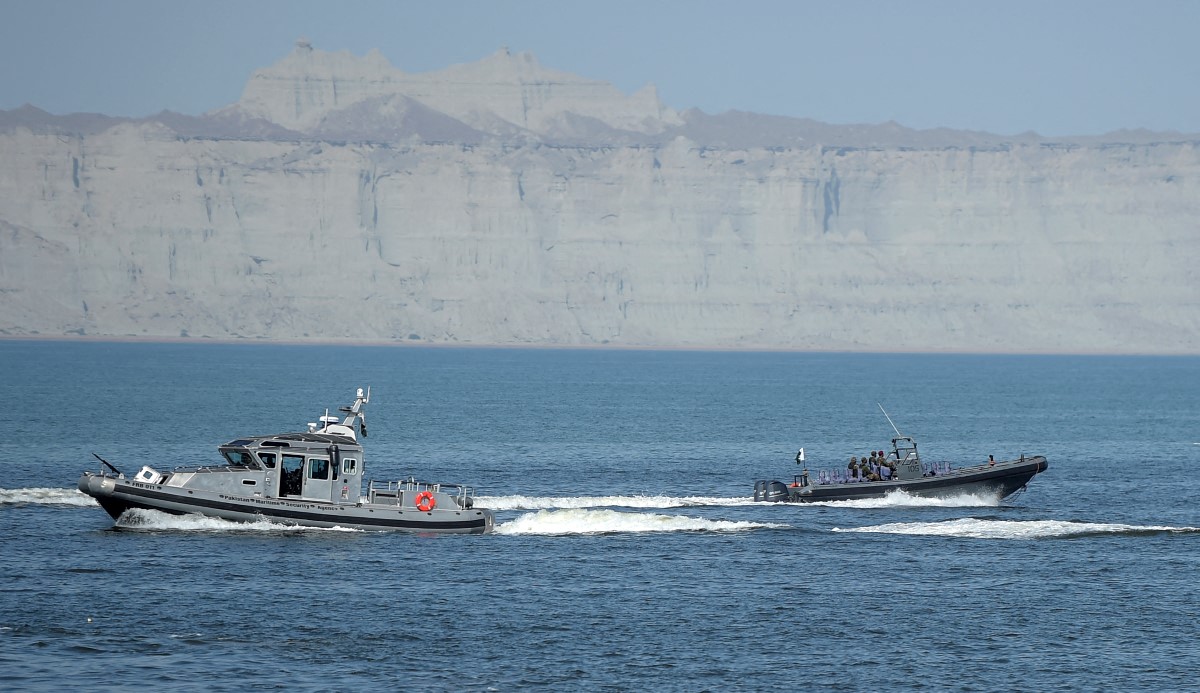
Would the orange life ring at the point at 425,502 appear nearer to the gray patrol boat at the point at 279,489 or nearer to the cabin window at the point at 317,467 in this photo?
the gray patrol boat at the point at 279,489

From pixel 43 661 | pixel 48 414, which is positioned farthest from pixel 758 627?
pixel 48 414

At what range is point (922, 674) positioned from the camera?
38.8 meters

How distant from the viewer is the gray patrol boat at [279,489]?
56156 mm

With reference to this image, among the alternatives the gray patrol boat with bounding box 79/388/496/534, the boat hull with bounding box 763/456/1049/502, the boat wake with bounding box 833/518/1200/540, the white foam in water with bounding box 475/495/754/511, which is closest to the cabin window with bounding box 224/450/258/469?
the gray patrol boat with bounding box 79/388/496/534

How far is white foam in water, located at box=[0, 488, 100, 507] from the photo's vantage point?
62.5 metres

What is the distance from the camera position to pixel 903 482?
70500 mm

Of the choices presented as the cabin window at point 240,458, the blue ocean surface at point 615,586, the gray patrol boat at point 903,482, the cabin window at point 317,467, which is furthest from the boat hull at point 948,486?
the cabin window at point 240,458

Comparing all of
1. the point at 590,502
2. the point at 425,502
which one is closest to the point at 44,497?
the point at 425,502

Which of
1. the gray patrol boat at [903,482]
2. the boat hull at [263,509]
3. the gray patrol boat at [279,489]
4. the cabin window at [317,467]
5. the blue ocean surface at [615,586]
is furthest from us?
the gray patrol boat at [903,482]

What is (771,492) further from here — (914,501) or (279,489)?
(279,489)

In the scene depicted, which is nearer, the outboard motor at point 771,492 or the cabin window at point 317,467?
the cabin window at point 317,467

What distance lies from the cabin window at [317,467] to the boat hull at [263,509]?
0.97 metres

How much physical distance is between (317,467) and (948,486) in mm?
28874

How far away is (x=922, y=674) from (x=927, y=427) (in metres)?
88.0
